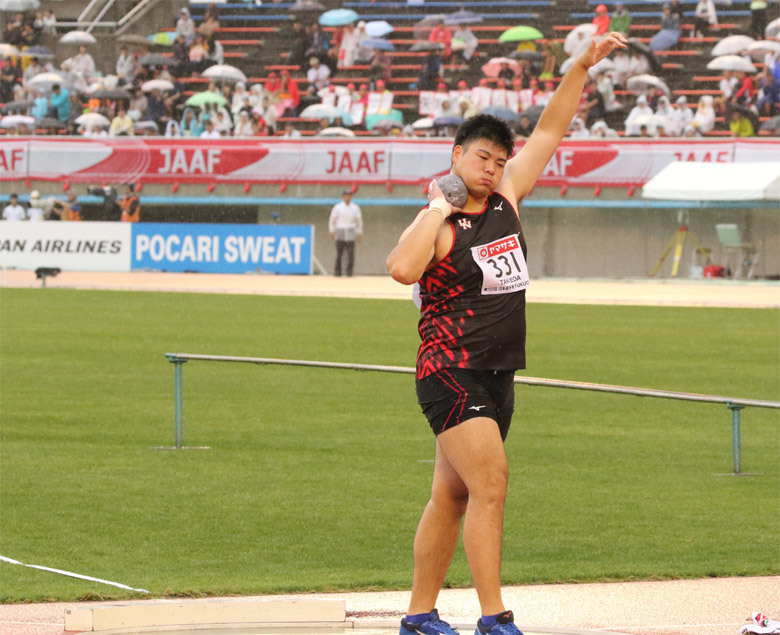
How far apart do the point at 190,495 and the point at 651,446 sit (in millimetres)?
4240

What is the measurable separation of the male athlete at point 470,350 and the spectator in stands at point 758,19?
3600 cm

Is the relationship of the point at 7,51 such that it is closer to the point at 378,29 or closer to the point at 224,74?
the point at 224,74

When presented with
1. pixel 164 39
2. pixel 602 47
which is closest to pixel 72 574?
pixel 602 47

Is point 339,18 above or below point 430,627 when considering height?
above

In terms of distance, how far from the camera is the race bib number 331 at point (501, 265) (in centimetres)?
523

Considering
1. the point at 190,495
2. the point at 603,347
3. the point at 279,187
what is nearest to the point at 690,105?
the point at 279,187

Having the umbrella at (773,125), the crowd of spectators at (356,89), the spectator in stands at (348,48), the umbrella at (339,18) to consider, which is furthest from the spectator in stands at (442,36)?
the umbrella at (773,125)

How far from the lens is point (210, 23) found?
4459 centimetres

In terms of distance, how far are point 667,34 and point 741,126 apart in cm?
478

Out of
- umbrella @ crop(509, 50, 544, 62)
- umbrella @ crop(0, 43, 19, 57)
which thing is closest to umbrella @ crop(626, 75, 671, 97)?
umbrella @ crop(509, 50, 544, 62)

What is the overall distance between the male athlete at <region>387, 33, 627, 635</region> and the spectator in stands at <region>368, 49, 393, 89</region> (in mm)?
36142

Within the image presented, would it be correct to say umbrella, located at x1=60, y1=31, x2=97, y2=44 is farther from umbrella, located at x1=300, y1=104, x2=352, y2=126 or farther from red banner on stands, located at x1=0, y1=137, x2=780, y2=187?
umbrella, located at x1=300, y1=104, x2=352, y2=126

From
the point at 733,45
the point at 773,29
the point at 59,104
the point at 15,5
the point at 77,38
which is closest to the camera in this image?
the point at 733,45

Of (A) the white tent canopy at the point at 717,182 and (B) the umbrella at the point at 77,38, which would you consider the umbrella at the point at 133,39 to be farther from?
(A) the white tent canopy at the point at 717,182
